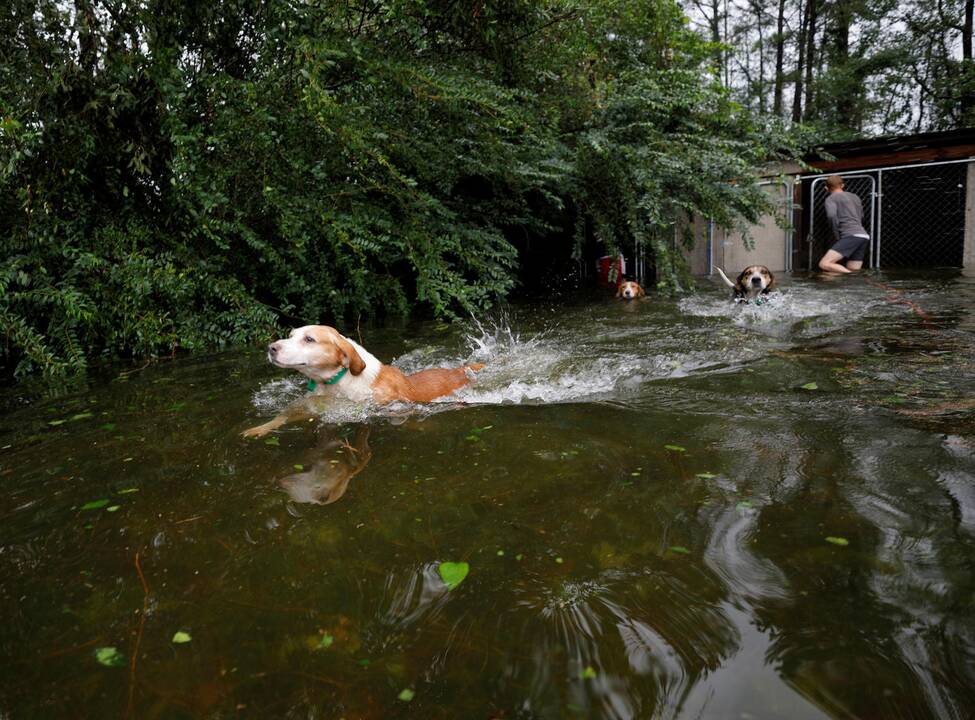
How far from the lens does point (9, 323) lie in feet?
18.4

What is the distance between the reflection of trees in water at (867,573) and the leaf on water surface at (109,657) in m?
1.79

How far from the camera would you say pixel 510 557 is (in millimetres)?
2230

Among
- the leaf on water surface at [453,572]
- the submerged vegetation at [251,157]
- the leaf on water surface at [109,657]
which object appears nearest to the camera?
the leaf on water surface at [109,657]

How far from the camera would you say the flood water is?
1.62 metres

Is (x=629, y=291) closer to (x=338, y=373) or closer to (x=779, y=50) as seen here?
(x=338, y=373)

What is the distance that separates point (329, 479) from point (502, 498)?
0.91m

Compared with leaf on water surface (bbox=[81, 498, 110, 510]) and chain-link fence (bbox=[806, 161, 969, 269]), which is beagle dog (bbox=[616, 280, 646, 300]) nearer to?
chain-link fence (bbox=[806, 161, 969, 269])

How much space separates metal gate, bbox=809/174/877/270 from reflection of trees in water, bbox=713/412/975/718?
13736 millimetres

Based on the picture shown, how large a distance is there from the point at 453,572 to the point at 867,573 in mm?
1333

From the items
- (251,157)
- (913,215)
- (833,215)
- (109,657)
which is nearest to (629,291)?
(833,215)

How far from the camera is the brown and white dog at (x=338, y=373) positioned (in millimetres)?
4242

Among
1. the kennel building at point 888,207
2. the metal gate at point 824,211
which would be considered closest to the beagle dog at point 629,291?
the kennel building at point 888,207

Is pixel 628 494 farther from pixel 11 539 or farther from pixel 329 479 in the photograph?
pixel 11 539

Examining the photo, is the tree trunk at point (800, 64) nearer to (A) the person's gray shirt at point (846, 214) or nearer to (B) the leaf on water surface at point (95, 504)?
(A) the person's gray shirt at point (846, 214)
